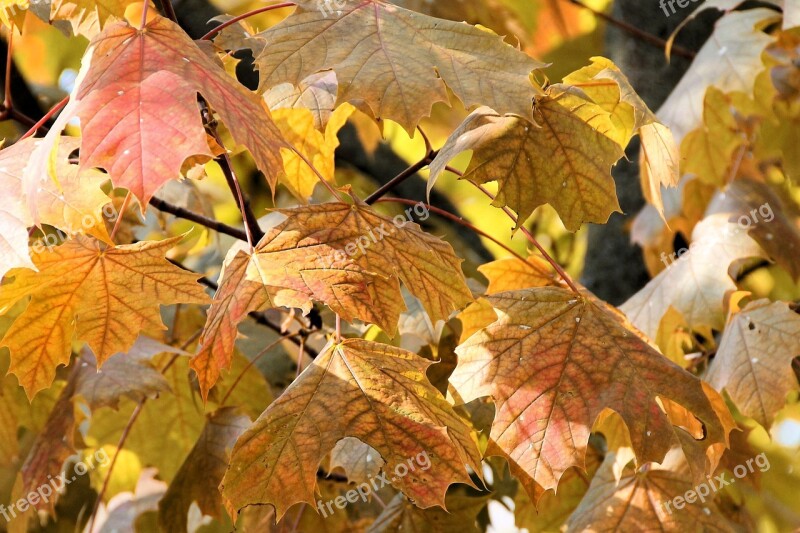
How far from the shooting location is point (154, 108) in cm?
135

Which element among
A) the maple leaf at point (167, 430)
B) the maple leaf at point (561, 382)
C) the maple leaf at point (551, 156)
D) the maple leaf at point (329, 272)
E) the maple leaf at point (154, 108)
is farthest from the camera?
the maple leaf at point (167, 430)

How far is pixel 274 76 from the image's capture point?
1.51 m

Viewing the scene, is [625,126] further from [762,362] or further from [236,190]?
[236,190]

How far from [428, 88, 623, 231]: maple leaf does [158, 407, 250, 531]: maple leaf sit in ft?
2.36

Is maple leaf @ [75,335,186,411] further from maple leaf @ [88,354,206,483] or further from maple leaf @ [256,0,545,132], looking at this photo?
maple leaf @ [256,0,545,132]

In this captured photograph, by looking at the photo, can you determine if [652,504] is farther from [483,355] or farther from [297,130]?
[297,130]

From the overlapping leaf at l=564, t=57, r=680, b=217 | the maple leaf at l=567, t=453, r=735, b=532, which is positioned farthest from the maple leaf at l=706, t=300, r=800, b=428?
the overlapping leaf at l=564, t=57, r=680, b=217

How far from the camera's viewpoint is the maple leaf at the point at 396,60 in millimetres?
1473

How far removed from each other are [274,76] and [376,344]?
0.44 m

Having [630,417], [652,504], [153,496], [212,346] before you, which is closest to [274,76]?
[212,346]

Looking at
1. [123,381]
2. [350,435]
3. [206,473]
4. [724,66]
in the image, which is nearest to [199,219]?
[123,381]

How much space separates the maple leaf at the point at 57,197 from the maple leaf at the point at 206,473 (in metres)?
0.64

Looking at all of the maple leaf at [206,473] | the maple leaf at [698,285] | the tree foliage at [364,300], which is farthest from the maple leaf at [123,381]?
the maple leaf at [698,285]

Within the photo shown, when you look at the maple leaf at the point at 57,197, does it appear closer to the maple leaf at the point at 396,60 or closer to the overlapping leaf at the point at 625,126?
the maple leaf at the point at 396,60
